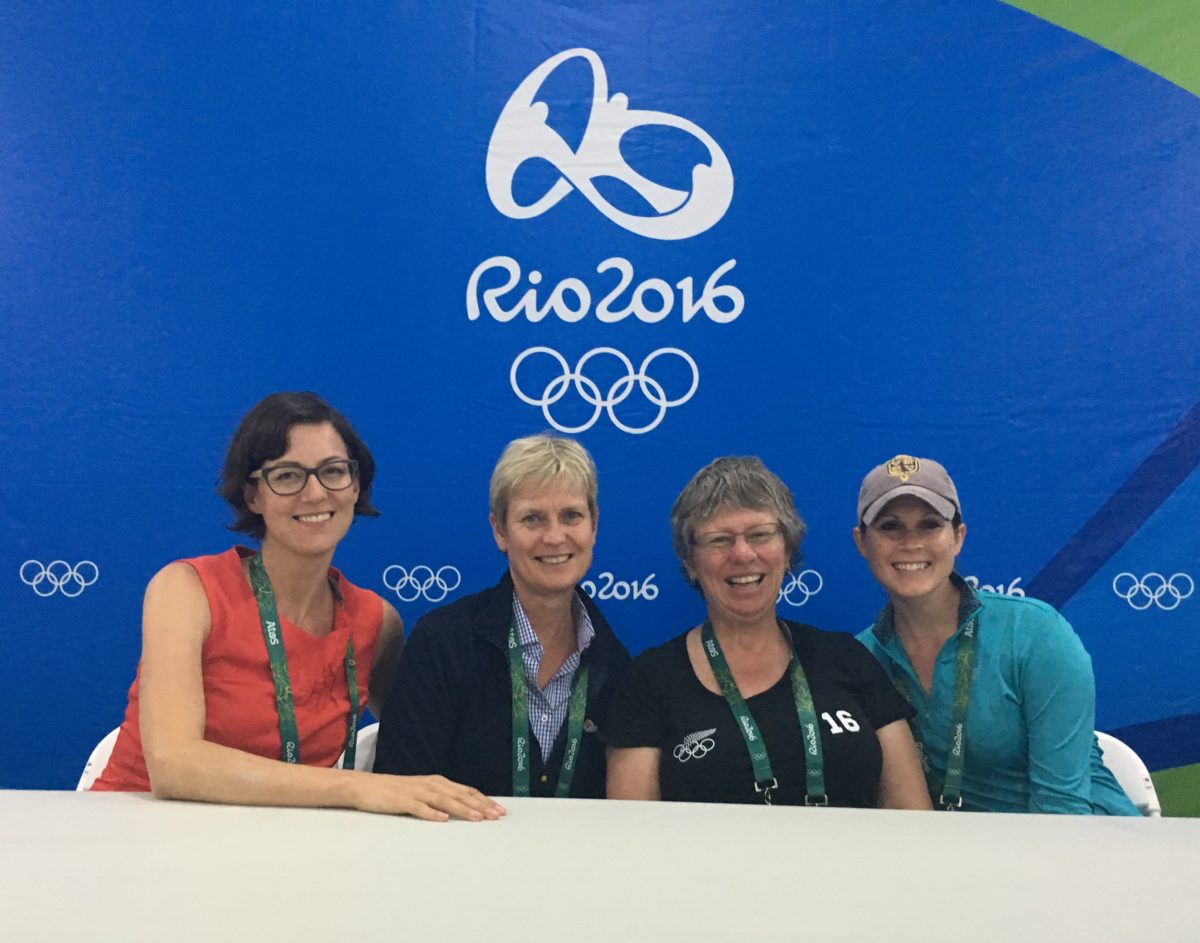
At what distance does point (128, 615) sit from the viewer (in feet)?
9.31

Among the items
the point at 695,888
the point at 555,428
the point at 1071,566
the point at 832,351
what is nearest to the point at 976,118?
the point at 832,351

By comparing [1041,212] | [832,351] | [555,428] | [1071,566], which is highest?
[1041,212]

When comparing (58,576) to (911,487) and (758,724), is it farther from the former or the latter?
(911,487)

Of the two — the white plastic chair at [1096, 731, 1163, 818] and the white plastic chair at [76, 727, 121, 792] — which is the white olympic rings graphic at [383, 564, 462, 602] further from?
the white plastic chair at [1096, 731, 1163, 818]

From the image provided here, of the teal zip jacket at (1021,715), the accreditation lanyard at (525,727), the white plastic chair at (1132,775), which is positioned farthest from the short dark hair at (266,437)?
the white plastic chair at (1132,775)

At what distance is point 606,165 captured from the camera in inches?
110

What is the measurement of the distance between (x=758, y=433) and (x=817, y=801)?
1.21 metres

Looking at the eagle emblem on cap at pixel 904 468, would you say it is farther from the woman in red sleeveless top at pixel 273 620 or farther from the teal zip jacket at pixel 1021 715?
the woman in red sleeveless top at pixel 273 620

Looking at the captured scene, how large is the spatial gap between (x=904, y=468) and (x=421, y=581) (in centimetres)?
140

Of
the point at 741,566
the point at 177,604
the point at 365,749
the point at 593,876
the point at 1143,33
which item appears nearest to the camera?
the point at 593,876

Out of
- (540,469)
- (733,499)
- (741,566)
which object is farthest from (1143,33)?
(540,469)

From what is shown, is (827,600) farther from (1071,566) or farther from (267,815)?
(267,815)

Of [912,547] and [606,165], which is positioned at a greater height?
[606,165]

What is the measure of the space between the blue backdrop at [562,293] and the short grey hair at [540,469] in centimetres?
71
